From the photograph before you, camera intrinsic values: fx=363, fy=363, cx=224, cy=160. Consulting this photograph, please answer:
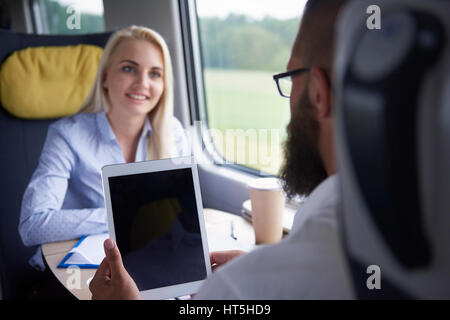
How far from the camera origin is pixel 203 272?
771 mm

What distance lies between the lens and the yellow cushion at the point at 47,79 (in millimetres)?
1655

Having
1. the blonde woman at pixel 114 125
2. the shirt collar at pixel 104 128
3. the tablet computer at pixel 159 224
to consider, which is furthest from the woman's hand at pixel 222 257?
the shirt collar at pixel 104 128

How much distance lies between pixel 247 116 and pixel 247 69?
339mm

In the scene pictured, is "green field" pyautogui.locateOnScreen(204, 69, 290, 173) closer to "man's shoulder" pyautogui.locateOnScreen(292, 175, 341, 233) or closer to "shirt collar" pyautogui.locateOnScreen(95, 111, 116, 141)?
"shirt collar" pyautogui.locateOnScreen(95, 111, 116, 141)

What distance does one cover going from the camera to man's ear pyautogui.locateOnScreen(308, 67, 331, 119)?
14.8 inches

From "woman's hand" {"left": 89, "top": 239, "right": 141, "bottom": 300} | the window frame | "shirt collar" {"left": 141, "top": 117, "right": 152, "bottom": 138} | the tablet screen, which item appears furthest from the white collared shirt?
the window frame

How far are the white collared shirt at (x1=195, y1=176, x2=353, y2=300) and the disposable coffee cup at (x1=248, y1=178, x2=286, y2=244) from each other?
0.66m

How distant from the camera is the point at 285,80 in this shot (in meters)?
0.56

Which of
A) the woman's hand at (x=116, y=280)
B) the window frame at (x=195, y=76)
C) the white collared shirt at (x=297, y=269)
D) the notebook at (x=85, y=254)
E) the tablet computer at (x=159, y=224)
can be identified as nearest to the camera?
the white collared shirt at (x=297, y=269)

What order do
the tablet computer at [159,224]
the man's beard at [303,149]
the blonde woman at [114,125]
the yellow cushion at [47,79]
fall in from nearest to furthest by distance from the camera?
the man's beard at [303,149] → the tablet computer at [159,224] → the blonde woman at [114,125] → the yellow cushion at [47,79]

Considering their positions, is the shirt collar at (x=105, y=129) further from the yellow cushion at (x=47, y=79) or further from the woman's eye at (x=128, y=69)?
the yellow cushion at (x=47, y=79)

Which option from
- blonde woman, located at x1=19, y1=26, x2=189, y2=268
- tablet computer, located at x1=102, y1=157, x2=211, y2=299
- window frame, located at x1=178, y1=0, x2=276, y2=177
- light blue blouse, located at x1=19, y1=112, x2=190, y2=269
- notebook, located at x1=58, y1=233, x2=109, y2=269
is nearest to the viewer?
tablet computer, located at x1=102, y1=157, x2=211, y2=299

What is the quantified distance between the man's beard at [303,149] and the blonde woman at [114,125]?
1.04 m

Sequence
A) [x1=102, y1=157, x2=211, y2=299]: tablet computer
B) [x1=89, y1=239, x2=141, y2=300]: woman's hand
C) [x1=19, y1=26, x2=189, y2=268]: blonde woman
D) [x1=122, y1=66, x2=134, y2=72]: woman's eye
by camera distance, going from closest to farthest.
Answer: [x1=89, y1=239, x2=141, y2=300]: woman's hand, [x1=102, y1=157, x2=211, y2=299]: tablet computer, [x1=19, y1=26, x2=189, y2=268]: blonde woman, [x1=122, y1=66, x2=134, y2=72]: woman's eye
